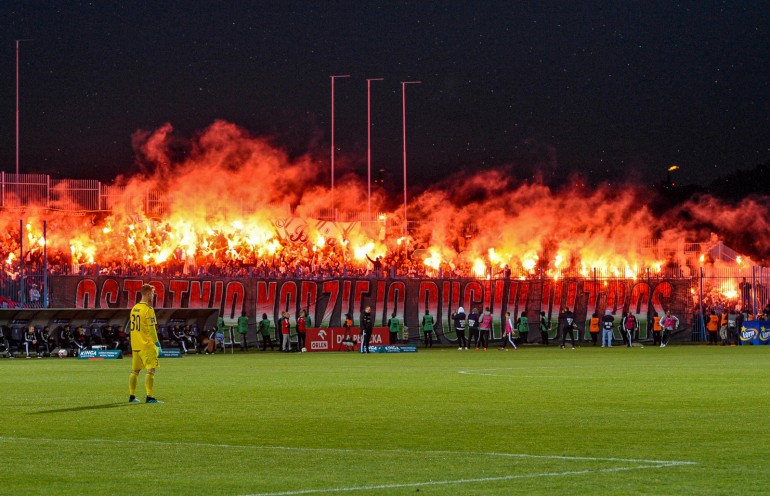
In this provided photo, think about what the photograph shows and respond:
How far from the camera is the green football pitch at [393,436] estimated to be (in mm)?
11398

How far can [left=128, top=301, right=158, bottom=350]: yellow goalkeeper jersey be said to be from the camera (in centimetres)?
2120

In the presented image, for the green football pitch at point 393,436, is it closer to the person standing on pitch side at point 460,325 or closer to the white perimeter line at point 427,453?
the white perimeter line at point 427,453

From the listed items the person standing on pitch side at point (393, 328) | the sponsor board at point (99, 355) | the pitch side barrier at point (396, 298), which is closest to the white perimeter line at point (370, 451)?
the sponsor board at point (99, 355)

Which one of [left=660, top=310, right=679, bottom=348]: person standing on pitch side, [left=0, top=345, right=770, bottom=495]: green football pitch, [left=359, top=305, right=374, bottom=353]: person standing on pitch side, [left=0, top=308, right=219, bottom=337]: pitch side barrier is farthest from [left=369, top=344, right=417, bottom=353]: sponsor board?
[left=0, top=345, right=770, bottom=495]: green football pitch

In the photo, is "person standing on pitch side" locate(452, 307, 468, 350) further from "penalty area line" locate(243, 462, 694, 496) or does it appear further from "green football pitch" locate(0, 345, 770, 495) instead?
"penalty area line" locate(243, 462, 694, 496)

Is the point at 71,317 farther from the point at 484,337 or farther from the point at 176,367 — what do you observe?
the point at 484,337

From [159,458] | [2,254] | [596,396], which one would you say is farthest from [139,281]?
[159,458]

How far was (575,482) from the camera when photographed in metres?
11.2

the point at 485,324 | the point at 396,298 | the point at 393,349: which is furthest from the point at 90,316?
the point at 485,324

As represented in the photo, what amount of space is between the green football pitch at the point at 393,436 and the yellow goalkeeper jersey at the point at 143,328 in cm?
109

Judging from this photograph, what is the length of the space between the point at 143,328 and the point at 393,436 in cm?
709

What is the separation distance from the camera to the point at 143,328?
21.2 meters

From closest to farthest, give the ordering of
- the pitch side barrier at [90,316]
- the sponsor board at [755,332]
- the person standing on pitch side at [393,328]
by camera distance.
→ 1. the pitch side barrier at [90,316]
2. the person standing on pitch side at [393,328]
3. the sponsor board at [755,332]

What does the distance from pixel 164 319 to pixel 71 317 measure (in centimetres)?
395
